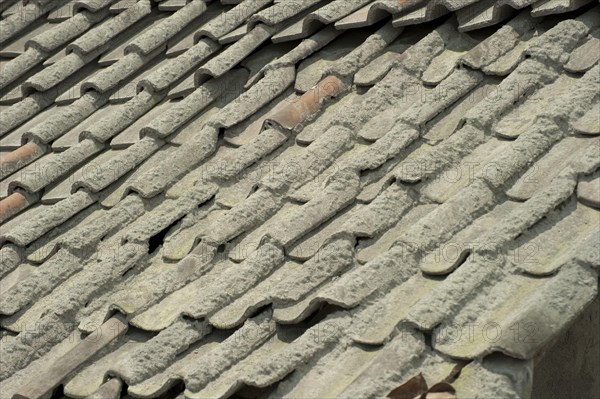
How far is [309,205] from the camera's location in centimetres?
365

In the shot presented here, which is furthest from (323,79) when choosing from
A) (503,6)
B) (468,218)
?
(468,218)

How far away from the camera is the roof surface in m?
3.06

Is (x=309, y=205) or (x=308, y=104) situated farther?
(x=308, y=104)

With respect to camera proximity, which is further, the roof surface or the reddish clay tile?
the reddish clay tile

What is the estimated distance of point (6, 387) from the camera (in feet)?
12.0

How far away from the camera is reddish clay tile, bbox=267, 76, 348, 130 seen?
4.14 metres

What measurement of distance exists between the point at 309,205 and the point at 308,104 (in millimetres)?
655

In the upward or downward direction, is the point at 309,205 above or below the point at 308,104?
below

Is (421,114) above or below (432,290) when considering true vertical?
above

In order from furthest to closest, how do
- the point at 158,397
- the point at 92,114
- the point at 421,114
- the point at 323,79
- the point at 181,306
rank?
the point at 92,114 < the point at 323,79 < the point at 421,114 < the point at 181,306 < the point at 158,397

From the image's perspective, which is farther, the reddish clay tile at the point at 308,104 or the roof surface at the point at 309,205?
the reddish clay tile at the point at 308,104

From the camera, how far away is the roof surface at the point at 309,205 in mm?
3057

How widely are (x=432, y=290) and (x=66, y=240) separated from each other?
1.62m

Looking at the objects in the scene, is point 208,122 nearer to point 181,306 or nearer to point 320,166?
point 320,166
